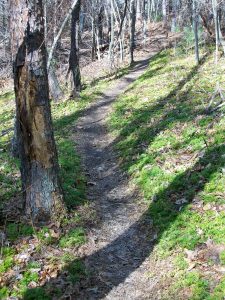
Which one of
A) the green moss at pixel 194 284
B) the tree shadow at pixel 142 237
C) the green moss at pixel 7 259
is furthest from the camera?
the green moss at pixel 7 259

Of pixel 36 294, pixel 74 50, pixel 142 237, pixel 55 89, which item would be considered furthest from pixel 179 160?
pixel 74 50

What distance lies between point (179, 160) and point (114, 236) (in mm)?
2860

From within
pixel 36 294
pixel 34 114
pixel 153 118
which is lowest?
pixel 36 294

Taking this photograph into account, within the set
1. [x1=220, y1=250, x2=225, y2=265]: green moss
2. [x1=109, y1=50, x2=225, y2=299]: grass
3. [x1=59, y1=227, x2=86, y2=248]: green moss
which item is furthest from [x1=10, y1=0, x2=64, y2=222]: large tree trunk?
[x1=220, y1=250, x2=225, y2=265]: green moss

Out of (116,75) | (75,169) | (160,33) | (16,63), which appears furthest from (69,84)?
(160,33)

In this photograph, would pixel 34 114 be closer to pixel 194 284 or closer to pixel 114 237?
pixel 114 237

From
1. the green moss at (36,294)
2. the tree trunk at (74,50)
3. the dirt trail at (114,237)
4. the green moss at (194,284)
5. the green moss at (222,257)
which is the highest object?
the tree trunk at (74,50)

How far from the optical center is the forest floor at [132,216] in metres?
5.58

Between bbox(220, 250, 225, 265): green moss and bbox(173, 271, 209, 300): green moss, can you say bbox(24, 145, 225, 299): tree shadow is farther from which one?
bbox(220, 250, 225, 265): green moss

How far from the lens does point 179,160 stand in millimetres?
9000

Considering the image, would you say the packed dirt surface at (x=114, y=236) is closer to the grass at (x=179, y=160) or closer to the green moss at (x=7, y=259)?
the grass at (x=179, y=160)

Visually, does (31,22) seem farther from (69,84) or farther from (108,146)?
(69,84)

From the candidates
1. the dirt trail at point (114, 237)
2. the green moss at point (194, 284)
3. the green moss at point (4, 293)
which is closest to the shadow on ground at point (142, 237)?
the dirt trail at point (114, 237)

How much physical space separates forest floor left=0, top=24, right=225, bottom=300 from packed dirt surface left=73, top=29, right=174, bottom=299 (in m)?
0.02
